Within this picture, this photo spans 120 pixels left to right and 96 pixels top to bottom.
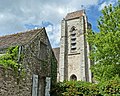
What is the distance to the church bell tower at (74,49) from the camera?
3784 cm

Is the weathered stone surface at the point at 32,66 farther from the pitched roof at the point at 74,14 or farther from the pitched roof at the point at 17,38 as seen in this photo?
the pitched roof at the point at 74,14

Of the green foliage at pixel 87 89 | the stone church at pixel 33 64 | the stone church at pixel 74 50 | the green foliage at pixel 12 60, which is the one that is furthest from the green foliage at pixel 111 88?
the stone church at pixel 74 50

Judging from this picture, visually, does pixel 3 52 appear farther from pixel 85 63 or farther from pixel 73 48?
pixel 73 48

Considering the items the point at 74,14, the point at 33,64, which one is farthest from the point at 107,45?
the point at 74,14

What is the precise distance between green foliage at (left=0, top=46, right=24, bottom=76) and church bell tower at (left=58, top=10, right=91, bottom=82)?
2387 cm

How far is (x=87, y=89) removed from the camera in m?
14.7

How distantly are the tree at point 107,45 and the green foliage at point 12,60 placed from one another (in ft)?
19.1

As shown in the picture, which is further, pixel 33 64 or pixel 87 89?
pixel 87 89

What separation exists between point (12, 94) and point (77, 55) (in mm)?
28946

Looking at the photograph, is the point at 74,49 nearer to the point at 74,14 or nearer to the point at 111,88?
the point at 74,14

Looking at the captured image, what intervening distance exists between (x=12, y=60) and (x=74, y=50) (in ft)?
94.1

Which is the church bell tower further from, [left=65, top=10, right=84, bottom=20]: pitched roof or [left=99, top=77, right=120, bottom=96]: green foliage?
[left=99, top=77, right=120, bottom=96]: green foliage

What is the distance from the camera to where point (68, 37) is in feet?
141

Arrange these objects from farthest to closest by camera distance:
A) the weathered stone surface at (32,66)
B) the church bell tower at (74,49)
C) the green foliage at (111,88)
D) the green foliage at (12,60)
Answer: the church bell tower at (74,49)
the green foliage at (111,88)
the green foliage at (12,60)
the weathered stone surface at (32,66)
